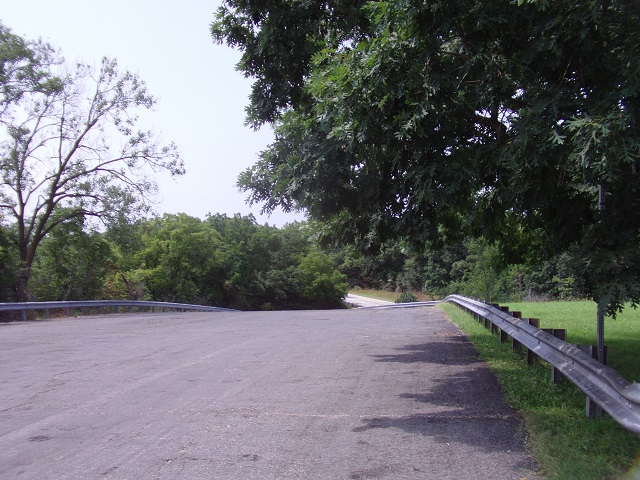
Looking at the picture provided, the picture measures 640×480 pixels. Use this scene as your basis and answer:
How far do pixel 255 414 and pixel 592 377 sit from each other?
3.45 meters

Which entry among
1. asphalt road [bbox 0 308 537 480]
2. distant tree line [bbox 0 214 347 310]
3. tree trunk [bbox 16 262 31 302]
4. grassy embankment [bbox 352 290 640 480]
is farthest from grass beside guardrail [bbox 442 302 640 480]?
tree trunk [bbox 16 262 31 302]

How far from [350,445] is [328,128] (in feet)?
14.4

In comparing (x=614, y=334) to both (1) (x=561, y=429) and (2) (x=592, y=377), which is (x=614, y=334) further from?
(2) (x=592, y=377)

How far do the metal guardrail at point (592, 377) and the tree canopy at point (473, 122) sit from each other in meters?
0.68

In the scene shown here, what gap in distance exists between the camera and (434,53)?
736 cm

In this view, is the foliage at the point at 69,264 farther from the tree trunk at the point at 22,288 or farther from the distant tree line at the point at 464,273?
the distant tree line at the point at 464,273

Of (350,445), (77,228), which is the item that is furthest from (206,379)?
(77,228)

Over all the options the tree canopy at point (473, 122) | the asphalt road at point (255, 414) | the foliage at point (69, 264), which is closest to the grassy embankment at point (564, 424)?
the asphalt road at point (255, 414)

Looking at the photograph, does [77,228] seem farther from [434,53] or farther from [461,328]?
[434,53]

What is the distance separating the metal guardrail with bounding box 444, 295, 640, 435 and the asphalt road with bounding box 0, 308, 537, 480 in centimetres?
80

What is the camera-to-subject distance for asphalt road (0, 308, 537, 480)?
16.2ft

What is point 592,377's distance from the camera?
17.9 feet

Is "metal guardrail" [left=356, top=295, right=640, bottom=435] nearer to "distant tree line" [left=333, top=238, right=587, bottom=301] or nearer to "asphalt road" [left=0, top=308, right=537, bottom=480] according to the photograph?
"distant tree line" [left=333, top=238, right=587, bottom=301]

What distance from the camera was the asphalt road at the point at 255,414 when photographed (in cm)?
493
